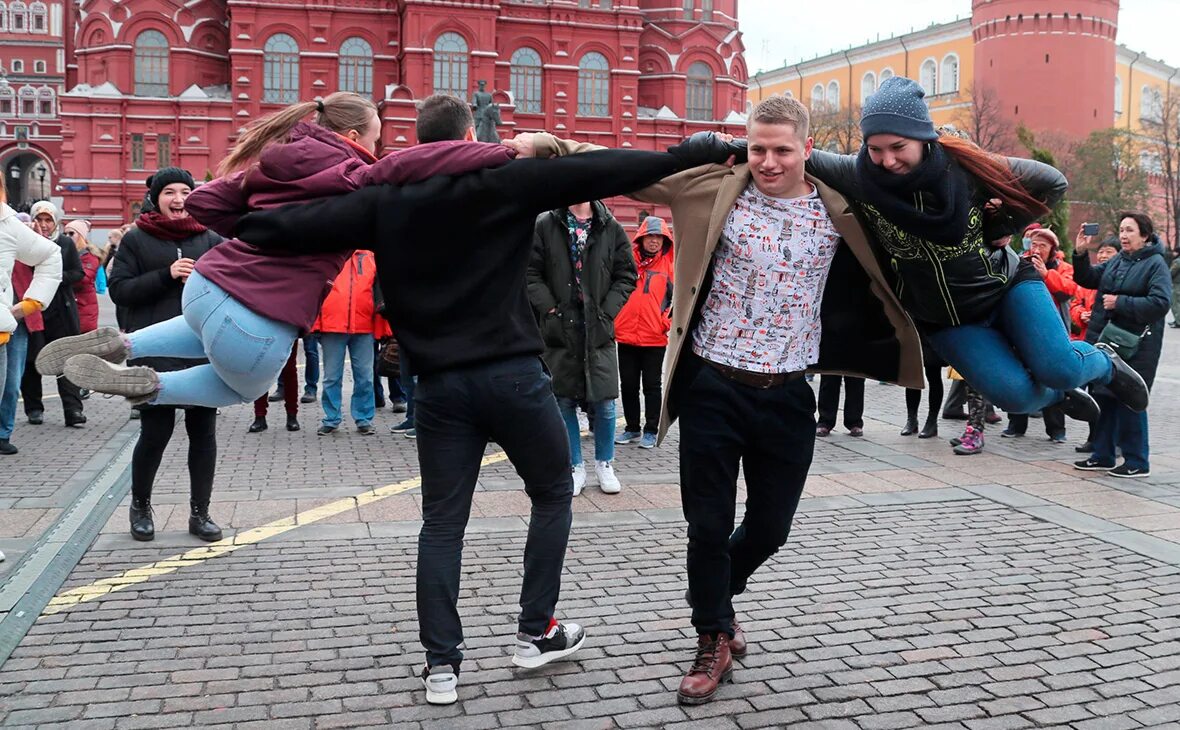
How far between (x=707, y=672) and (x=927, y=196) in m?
1.91

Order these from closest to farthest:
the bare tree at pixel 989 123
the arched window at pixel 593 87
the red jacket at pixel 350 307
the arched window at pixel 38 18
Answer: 1. the red jacket at pixel 350 307
2. the arched window at pixel 593 87
3. the bare tree at pixel 989 123
4. the arched window at pixel 38 18

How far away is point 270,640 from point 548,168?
237 cm

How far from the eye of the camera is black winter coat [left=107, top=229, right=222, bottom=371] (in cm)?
659

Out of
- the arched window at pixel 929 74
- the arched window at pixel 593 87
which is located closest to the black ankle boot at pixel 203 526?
the arched window at pixel 593 87

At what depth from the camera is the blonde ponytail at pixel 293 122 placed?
4195 mm

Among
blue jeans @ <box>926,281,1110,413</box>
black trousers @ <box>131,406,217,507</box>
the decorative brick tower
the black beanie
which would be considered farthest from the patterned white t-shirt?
the decorative brick tower

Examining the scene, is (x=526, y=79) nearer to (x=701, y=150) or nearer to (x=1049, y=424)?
(x=1049, y=424)

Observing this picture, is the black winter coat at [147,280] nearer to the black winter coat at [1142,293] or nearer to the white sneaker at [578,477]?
the white sneaker at [578,477]

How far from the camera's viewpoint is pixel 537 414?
13.8 ft

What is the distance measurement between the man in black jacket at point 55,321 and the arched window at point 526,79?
4866cm

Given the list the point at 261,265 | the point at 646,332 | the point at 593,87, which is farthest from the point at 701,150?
the point at 593,87

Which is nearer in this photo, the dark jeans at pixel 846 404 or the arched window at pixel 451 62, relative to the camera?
the dark jeans at pixel 846 404

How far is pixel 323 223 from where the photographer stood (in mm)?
3938

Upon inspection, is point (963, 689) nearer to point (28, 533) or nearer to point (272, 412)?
point (28, 533)
